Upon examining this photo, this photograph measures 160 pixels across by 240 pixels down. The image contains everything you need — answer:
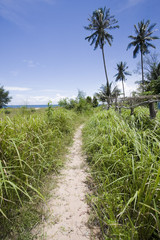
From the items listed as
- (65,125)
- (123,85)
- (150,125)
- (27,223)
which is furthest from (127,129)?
(123,85)

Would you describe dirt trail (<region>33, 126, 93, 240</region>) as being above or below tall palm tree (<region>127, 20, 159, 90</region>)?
below

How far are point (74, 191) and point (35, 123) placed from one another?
1.68 meters

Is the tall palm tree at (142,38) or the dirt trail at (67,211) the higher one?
the tall palm tree at (142,38)

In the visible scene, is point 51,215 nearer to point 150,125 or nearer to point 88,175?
point 88,175

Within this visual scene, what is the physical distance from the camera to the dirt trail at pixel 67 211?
125 cm

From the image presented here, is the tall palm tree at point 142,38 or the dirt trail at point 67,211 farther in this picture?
the tall palm tree at point 142,38

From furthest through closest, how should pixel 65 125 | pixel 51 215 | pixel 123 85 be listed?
pixel 123 85 < pixel 65 125 < pixel 51 215

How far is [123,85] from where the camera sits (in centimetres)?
3569

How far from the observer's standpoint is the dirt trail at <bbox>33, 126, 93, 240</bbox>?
4.10 ft

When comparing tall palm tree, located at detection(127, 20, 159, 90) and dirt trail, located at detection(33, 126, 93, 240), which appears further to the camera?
tall palm tree, located at detection(127, 20, 159, 90)

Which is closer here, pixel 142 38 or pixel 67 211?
pixel 67 211

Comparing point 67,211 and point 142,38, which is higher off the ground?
point 142,38

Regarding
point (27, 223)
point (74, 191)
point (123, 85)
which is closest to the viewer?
point (27, 223)

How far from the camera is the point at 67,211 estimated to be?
1.54 meters
